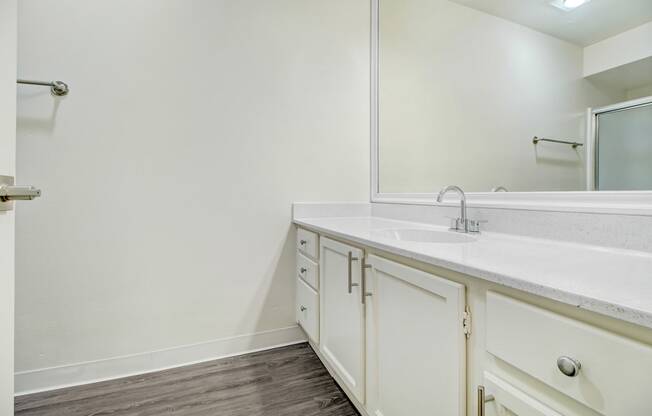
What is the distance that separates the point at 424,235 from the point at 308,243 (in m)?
0.61

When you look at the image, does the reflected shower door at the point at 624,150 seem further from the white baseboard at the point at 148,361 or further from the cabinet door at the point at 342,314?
the white baseboard at the point at 148,361

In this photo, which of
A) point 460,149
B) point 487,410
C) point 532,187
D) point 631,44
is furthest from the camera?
point 460,149

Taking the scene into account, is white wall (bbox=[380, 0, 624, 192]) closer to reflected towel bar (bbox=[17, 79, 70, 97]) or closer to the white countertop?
the white countertop

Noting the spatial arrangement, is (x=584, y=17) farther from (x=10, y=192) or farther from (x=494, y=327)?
(x=10, y=192)

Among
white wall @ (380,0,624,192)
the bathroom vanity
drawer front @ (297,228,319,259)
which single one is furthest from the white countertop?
drawer front @ (297,228,319,259)

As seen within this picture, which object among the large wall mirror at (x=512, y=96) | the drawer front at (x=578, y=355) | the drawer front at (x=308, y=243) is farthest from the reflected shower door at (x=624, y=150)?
the drawer front at (x=308, y=243)

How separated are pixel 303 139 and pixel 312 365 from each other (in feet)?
4.26

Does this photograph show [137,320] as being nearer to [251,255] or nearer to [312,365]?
[251,255]

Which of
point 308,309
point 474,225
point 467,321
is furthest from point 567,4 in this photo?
point 308,309

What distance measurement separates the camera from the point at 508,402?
1.94ft

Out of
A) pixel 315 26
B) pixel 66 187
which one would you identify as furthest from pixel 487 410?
pixel 315 26

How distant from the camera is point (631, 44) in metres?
0.86

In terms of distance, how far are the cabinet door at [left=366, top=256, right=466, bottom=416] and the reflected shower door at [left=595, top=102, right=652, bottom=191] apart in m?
0.64

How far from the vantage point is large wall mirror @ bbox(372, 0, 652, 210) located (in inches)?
35.1
